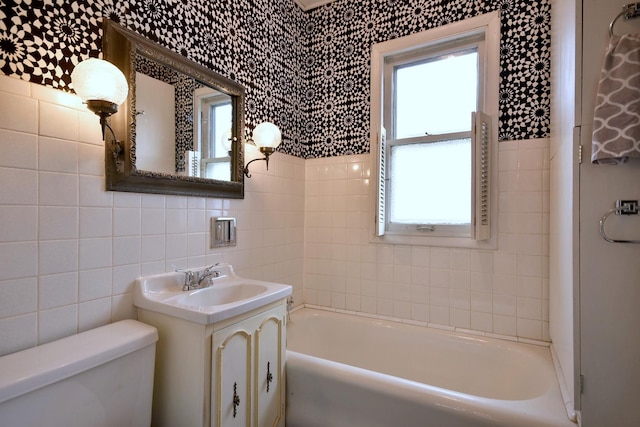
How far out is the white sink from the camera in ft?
3.94

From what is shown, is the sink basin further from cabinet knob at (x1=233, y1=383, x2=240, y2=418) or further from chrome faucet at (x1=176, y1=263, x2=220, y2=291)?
cabinet knob at (x1=233, y1=383, x2=240, y2=418)

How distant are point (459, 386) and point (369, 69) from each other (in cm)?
221

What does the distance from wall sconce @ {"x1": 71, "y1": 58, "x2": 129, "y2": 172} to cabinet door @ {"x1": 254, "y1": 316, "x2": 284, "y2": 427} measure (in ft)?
3.52

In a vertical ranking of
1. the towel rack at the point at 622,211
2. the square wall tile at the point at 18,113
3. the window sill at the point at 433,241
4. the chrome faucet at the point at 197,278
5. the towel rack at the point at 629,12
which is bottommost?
the chrome faucet at the point at 197,278

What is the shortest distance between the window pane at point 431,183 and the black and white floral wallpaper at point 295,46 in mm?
292

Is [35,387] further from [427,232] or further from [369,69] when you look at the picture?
[369,69]

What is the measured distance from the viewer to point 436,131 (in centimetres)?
217

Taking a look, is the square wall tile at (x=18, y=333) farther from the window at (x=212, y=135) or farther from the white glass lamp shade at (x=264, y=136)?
the white glass lamp shade at (x=264, y=136)

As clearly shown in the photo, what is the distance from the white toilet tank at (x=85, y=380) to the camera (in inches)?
34.8

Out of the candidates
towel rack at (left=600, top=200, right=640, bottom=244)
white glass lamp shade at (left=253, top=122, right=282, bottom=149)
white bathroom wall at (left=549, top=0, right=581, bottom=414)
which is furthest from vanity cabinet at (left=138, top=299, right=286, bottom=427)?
towel rack at (left=600, top=200, right=640, bottom=244)

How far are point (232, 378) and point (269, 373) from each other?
0.79 ft

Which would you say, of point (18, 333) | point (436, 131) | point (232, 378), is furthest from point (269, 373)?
point (436, 131)

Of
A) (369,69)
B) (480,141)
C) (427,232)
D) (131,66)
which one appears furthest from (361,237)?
(131,66)

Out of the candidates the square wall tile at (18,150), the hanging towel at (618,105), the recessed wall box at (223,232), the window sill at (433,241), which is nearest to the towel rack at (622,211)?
the hanging towel at (618,105)
